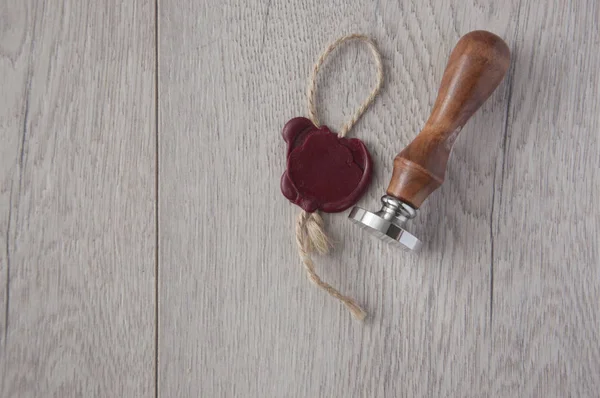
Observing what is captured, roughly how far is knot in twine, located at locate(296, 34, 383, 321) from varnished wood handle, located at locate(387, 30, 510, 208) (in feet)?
0.33

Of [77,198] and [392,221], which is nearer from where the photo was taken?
[392,221]

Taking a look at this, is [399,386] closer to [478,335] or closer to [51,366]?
[478,335]

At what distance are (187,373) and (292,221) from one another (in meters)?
0.24

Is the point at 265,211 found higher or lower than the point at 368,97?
lower

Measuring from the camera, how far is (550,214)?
0.65 meters

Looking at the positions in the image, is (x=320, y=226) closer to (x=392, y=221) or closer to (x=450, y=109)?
(x=392, y=221)

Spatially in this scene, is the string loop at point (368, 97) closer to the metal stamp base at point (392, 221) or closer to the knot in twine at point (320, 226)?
the knot in twine at point (320, 226)

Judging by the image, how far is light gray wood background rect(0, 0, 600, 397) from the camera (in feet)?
2.15

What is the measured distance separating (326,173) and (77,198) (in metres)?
0.34

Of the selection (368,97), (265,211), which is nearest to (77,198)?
(265,211)

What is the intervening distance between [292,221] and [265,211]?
0.04 metres

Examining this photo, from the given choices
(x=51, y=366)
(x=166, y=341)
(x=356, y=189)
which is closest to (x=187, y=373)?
(x=166, y=341)

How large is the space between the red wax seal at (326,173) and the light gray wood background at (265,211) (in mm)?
Answer: 21

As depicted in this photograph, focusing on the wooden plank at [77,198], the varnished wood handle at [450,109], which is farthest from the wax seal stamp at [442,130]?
the wooden plank at [77,198]
